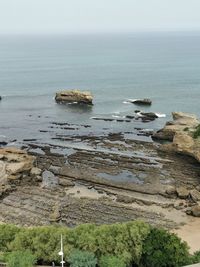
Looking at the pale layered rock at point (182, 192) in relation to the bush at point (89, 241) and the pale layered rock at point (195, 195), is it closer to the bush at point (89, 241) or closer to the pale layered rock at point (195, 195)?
the pale layered rock at point (195, 195)

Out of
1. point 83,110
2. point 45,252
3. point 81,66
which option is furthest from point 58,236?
point 81,66

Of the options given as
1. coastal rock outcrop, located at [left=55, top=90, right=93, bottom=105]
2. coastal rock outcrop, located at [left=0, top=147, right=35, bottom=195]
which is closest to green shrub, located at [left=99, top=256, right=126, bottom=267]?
coastal rock outcrop, located at [left=0, top=147, right=35, bottom=195]

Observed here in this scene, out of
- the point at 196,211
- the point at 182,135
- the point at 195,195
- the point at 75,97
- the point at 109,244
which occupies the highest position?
the point at 182,135

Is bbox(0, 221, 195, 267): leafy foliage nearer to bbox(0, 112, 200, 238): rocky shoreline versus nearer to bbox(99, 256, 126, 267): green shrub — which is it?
bbox(99, 256, 126, 267): green shrub

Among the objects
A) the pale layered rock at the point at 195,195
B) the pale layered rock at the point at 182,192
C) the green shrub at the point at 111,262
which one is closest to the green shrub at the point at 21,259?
the green shrub at the point at 111,262

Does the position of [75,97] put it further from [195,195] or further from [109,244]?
[109,244]

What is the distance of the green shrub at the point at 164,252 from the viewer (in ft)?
116

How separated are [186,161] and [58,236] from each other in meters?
31.6

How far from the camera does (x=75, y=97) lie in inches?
4163

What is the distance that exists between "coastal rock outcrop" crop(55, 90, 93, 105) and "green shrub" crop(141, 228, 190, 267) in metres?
68.7

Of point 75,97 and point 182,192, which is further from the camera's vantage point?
point 75,97

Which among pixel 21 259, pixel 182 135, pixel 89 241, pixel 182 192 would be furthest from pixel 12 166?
pixel 21 259

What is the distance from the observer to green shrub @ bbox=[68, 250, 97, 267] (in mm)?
33750

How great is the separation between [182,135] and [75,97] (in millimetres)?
44077
